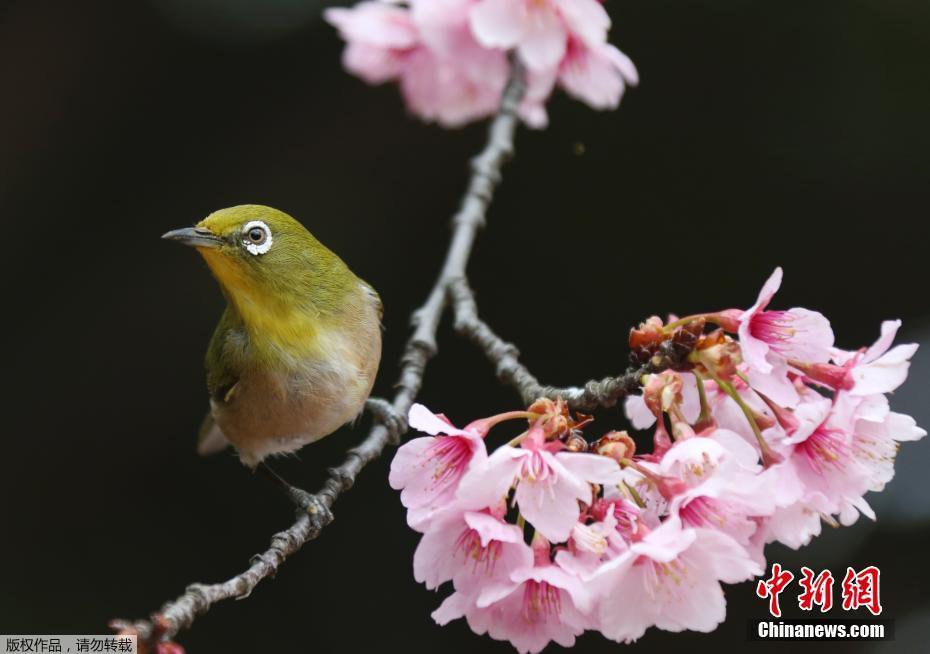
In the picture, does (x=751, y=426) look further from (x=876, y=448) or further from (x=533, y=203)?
(x=533, y=203)

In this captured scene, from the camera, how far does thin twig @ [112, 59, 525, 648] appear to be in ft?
5.51

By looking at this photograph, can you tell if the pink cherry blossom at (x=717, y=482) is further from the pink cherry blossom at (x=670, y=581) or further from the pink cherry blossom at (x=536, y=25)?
the pink cherry blossom at (x=536, y=25)

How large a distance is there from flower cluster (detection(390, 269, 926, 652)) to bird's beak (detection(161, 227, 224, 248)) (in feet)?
3.61

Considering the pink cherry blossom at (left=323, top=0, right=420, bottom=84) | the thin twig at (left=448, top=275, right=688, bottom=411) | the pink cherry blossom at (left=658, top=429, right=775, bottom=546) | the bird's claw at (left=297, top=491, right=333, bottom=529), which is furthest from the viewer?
the pink cherry blossom at (left=323, top=0, right=420, bottom=84)

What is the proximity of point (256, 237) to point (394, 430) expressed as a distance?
2.44 ft

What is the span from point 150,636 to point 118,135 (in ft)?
16.6

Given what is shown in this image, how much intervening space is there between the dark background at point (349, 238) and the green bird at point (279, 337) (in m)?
2.15

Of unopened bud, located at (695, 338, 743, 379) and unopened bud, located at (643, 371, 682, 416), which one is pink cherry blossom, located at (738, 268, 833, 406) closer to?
unopened bud, located at (695, 338, 743, 379)

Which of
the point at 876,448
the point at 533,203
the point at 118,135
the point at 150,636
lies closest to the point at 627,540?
the point at 876,448

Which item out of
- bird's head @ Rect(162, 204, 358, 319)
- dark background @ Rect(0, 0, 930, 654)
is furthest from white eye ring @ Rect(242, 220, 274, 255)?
dark background @ Rect(0, 0, 930, 654)

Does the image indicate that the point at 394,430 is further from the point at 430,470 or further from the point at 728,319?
the point at 728,319

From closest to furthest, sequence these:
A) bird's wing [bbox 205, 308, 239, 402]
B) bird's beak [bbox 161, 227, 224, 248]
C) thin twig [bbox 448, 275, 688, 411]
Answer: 1. thin twig [bbox 448, 275, 688, 411]
2. bird's beak [bbox 161, 227, 224, 248]
3. bird's wing [bbox 205, 308, 239, 402]

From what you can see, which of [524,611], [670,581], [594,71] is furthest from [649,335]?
[594,71]

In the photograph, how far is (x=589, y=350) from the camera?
17.5ft
